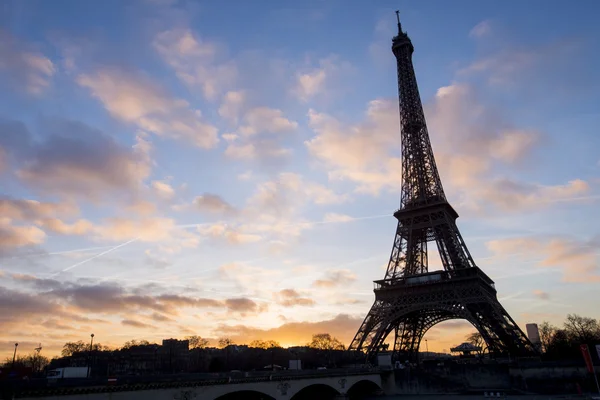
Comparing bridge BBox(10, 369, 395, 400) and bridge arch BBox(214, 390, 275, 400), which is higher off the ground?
bridge BBox(10, 369, 395, 400)

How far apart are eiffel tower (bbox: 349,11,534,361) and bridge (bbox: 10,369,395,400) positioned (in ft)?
37.5

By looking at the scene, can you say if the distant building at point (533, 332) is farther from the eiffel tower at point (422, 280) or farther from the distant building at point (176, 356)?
the distant building at point (176, 356)

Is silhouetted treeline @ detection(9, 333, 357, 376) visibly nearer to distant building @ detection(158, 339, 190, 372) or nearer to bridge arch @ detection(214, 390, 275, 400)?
distant building @ detection(158, 339, 190, 372)

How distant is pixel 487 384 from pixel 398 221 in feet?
96.8

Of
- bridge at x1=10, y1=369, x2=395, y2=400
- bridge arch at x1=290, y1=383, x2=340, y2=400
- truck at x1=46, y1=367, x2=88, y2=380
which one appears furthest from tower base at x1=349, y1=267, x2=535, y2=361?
truck at x1=46, y1=367, x2=88, y2=380

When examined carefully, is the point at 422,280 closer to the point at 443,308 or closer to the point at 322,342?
the point at 443,308

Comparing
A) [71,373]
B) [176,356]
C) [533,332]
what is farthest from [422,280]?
[176,356]

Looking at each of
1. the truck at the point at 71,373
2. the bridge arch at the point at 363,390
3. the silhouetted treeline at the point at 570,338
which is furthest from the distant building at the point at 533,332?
the truck at the point at 71,373

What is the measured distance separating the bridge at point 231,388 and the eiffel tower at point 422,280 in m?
11.4

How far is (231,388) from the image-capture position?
30906mm

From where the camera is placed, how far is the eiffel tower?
60.6 m

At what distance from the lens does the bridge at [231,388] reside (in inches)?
834

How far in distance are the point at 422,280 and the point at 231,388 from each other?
43.4 metres

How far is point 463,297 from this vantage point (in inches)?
2441
